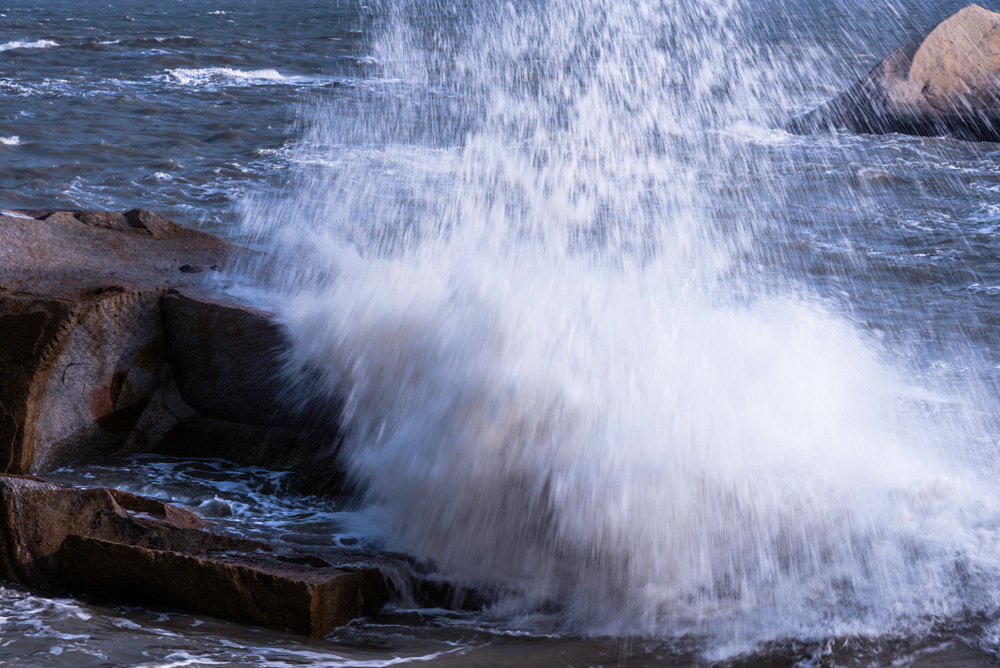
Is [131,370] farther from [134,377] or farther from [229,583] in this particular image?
[229,583]

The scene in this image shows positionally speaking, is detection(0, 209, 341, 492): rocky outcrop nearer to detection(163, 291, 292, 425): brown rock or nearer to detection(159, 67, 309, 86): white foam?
detection(163, 291, 292, 425): brown rock

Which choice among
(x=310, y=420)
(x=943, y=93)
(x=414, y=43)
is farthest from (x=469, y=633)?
(x=414, y=43)

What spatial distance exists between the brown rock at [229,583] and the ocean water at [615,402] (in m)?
0.07

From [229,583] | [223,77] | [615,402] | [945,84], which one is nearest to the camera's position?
[229,583]

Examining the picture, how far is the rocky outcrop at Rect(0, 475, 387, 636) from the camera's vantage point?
10.3 feet

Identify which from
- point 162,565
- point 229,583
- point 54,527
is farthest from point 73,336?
point 229,583

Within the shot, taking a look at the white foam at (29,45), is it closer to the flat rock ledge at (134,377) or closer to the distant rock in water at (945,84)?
the distant rock in water at (945,84)

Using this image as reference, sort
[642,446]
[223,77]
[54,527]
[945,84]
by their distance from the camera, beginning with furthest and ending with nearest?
[223,77]
[945,84]
[642,446]
[54,527]

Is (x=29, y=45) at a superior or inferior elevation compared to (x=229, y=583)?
superior

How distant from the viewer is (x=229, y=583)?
3158 mm

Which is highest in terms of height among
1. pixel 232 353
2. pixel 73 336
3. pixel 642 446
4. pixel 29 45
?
pixel 29 45

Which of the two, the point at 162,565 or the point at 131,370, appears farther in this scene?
the point at 131,370

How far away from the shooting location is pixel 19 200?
907 centimetres

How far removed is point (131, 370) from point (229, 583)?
1.67 m
